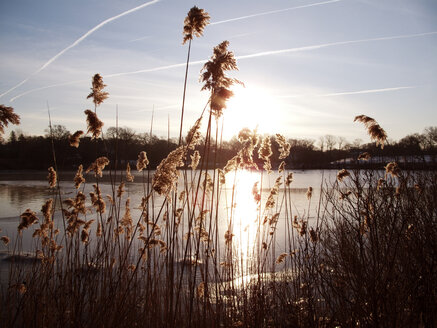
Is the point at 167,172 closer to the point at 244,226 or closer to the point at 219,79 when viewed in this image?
the point at 219,79

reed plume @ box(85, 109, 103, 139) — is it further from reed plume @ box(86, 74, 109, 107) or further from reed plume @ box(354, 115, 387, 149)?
reed plume @ box(354, 115, 387, 149)

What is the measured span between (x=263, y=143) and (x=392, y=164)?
208 cm

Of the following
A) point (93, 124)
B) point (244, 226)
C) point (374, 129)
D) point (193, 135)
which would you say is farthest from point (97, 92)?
point (244, 226)

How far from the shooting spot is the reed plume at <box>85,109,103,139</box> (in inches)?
122

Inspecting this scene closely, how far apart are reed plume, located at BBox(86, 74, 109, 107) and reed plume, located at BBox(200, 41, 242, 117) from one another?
4.28 feet

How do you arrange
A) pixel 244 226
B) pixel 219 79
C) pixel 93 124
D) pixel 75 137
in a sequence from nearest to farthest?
pixel 219 79, pixel 93 124, pixel 75 137, pixel 244 226

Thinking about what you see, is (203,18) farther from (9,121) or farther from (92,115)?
(9,121)

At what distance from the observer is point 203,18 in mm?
2664

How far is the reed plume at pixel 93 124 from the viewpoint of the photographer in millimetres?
3109

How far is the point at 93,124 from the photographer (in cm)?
312

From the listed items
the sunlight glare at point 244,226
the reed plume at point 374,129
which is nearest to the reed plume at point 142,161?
the sunlight glare at point 244,226

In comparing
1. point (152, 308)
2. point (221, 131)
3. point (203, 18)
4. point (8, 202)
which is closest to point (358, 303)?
point (221, 131)

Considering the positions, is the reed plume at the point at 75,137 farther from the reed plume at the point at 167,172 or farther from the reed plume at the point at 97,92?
the reed plume at the point at 167,172

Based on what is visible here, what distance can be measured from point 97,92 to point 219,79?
1.46 metres
